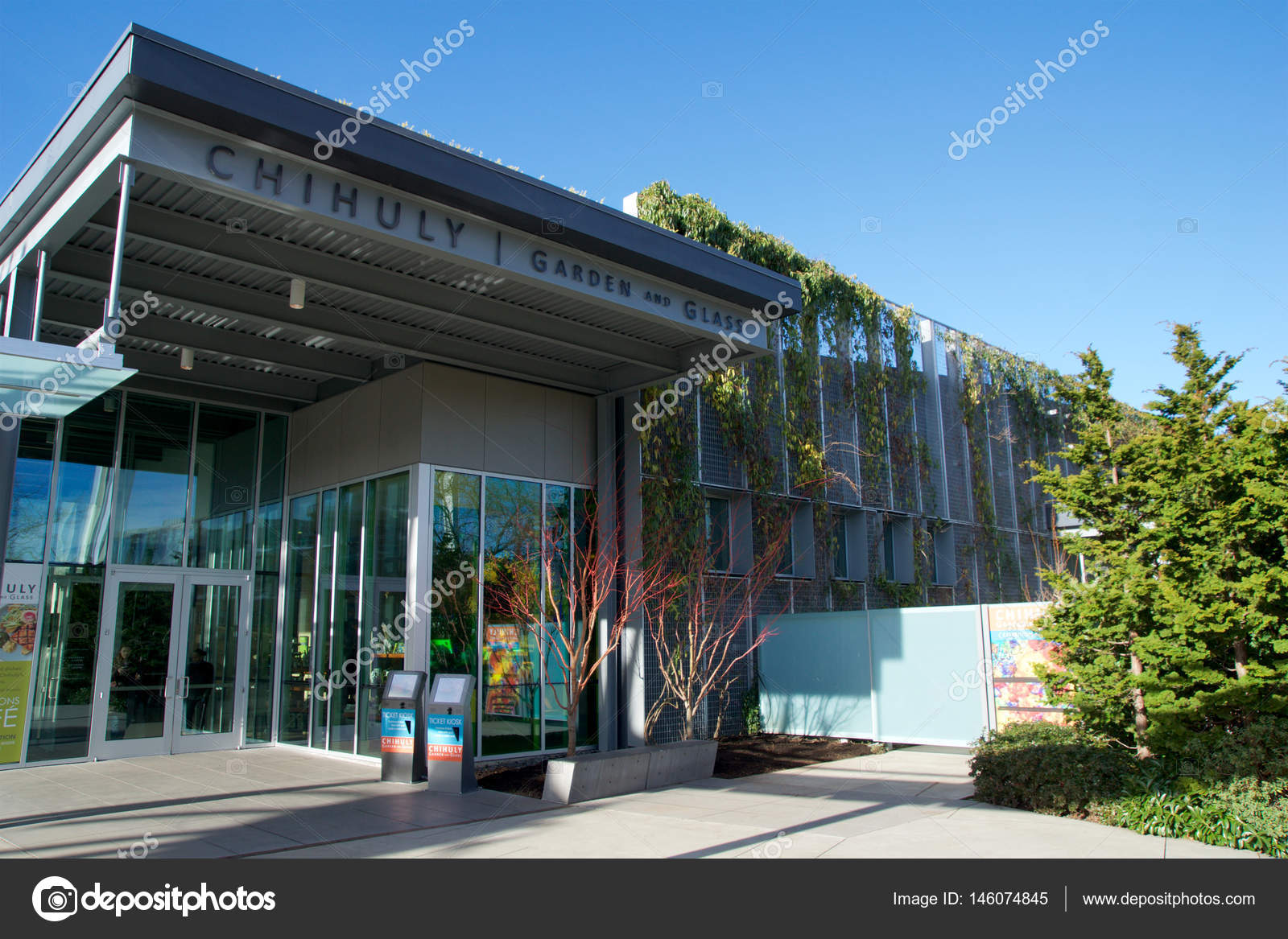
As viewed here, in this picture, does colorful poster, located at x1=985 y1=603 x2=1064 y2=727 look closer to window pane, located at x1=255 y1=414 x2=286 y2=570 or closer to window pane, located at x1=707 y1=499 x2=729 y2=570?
window pane, located at x1=707 y1=499 x2=729 y2=570

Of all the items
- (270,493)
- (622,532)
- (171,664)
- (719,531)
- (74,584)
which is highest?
(270,493)

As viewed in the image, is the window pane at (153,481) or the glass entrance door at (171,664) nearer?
the glass entrance door at (171,664)

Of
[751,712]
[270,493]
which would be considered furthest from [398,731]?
[751,712]

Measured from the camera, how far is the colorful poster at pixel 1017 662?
39.7ft

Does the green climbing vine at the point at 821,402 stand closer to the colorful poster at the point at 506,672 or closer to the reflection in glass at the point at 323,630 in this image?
the colorful poster at the point at 506,672

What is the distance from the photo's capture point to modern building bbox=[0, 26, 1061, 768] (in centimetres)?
798

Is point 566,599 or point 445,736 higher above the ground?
point 566,599

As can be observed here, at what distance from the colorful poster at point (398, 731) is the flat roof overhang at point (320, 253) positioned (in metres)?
4.67

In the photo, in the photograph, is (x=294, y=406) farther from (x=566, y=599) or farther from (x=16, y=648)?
(x=566, y=599)

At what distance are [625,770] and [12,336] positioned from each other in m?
7.51

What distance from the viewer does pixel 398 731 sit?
1106cm

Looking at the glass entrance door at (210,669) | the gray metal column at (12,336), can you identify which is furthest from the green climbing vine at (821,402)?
the gray metal column at (12,336)

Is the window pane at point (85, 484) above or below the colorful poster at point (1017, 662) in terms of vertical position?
above
